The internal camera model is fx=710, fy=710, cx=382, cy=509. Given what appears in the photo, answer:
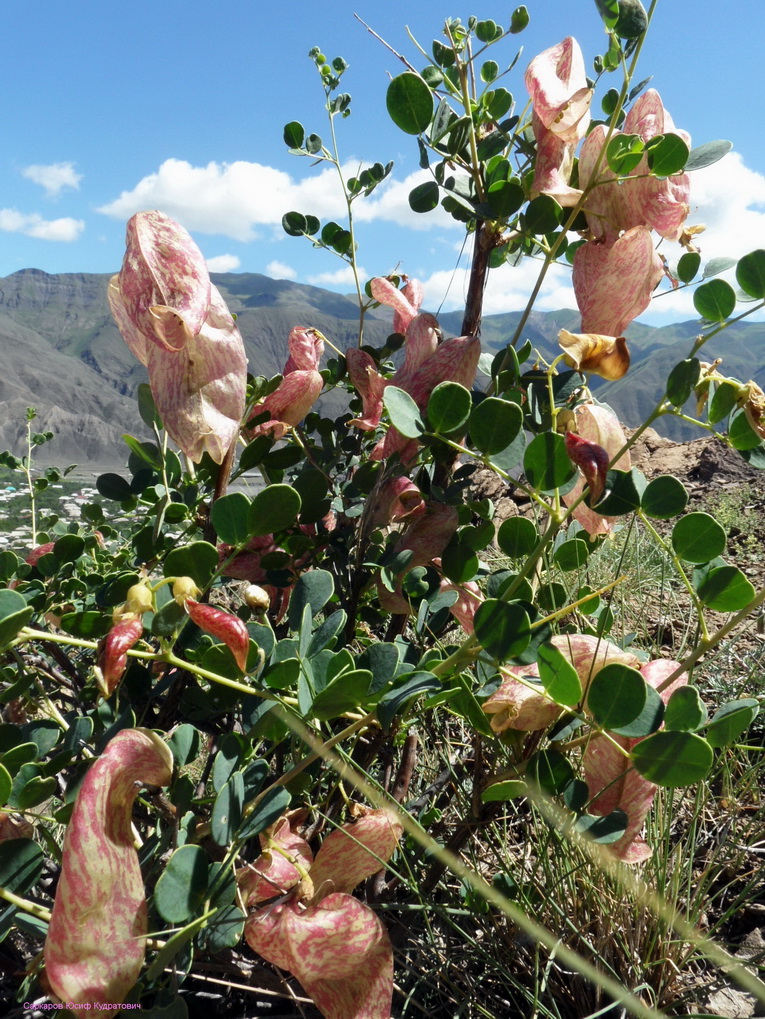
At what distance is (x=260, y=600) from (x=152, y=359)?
21 cm

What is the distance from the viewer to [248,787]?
1.79 ft


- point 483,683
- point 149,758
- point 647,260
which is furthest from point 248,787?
point 647,260

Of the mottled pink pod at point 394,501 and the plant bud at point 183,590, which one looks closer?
the plant bud at point 183,590

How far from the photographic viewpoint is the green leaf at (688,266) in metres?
0.67

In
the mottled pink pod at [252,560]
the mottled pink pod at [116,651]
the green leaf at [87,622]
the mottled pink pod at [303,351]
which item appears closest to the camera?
the mottled pink pod at [116,651]

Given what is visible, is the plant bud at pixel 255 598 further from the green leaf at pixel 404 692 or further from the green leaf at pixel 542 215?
the green leaf at pixel 542 215

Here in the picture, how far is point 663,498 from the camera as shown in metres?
0.52

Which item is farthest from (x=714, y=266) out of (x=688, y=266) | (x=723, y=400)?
(x=723, y=400)

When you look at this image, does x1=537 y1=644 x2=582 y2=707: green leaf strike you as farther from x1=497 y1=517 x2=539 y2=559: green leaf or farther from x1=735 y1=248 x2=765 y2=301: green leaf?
x1=735 y1=248 x2=765 y2=301: green leaf

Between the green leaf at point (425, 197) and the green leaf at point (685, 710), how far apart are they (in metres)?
0.50

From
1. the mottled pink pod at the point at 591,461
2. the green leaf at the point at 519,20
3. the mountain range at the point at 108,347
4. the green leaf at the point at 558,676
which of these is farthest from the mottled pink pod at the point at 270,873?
the mountain range at the point at 108,347

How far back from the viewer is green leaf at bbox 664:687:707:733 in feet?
1.52

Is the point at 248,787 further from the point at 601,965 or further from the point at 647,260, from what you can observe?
the point at 647,260

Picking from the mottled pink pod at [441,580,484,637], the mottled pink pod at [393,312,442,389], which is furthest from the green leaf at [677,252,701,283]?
the mottled pink pod at [441,580,484,637]
